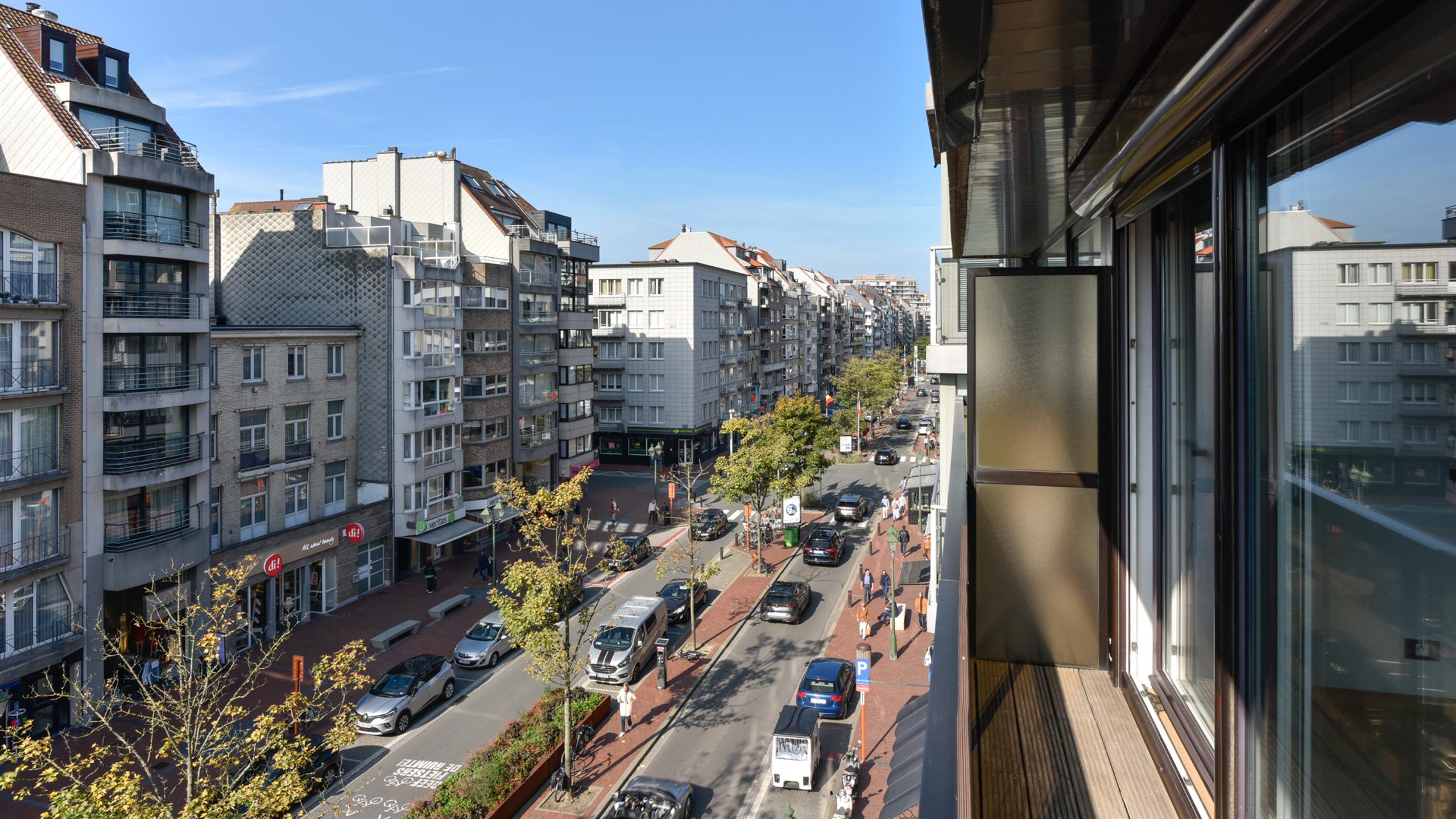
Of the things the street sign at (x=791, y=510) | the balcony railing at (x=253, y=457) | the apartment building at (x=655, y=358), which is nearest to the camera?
the balcony railing at (x=253, y=457)

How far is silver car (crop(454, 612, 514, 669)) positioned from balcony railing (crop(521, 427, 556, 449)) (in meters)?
15.8

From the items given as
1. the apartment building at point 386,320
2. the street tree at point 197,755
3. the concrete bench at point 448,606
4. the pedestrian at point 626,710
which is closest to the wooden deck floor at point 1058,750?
the street tree at point 197,755

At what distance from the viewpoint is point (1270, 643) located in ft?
7.00

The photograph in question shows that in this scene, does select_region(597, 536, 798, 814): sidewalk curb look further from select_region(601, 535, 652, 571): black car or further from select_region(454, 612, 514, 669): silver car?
select_region(454, 612, 514, 669): silver car

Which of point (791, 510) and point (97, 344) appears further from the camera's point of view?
point (791, 510)

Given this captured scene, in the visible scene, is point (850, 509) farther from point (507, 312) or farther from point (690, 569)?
point (507, 312)

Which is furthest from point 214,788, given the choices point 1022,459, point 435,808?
point 1022,459

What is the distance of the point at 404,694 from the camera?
2131 centimetres

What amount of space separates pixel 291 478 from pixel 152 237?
29.9ft

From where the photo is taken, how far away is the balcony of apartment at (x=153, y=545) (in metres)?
22.1

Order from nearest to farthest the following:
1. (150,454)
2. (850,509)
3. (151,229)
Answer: (150,454)
(151,229)
(850,509)

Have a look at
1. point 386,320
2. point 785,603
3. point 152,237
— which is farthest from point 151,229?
point 785,603

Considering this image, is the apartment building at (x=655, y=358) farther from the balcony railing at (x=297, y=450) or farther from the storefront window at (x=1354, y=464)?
the storefront window at (x=1354, y=464)

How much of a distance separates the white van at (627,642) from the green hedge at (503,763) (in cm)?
202
